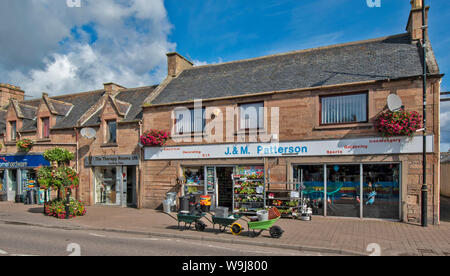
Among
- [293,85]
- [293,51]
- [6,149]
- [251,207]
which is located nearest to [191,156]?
[251,207]

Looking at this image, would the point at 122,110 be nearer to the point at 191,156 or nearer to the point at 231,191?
the point at 191,156

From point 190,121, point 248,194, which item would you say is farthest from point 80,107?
point 248,194

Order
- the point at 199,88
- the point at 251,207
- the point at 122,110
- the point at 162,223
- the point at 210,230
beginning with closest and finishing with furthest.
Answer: the point at 210,230
the point at 162,223
the point at 251,207
the point at 199,88
the point at 122,110

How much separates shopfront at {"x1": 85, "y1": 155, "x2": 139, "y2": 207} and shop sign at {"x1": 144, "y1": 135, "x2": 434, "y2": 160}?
7.55 ft

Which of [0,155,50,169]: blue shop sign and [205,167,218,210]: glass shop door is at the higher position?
[0,155,50,169]: blue shop sign

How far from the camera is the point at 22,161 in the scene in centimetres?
2100

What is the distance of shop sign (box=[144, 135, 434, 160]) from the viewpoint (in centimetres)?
1191

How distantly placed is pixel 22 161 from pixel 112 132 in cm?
823

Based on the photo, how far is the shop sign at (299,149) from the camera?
11.9 meters

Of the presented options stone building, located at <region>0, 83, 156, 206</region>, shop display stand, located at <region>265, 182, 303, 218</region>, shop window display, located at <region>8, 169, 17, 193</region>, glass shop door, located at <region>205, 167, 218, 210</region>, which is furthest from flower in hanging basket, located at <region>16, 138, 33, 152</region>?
shop display stand, located at <region>265, 182, 303, 218</region>

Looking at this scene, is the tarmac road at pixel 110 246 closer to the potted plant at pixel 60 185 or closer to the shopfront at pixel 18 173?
the potted plant at pixel 60 185

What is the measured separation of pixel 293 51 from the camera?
17.6m

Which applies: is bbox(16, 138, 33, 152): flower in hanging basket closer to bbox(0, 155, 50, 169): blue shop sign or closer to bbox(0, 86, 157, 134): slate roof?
bbox(0, 155, 50, 169): blue shop sign

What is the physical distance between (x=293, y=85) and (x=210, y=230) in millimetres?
8073
